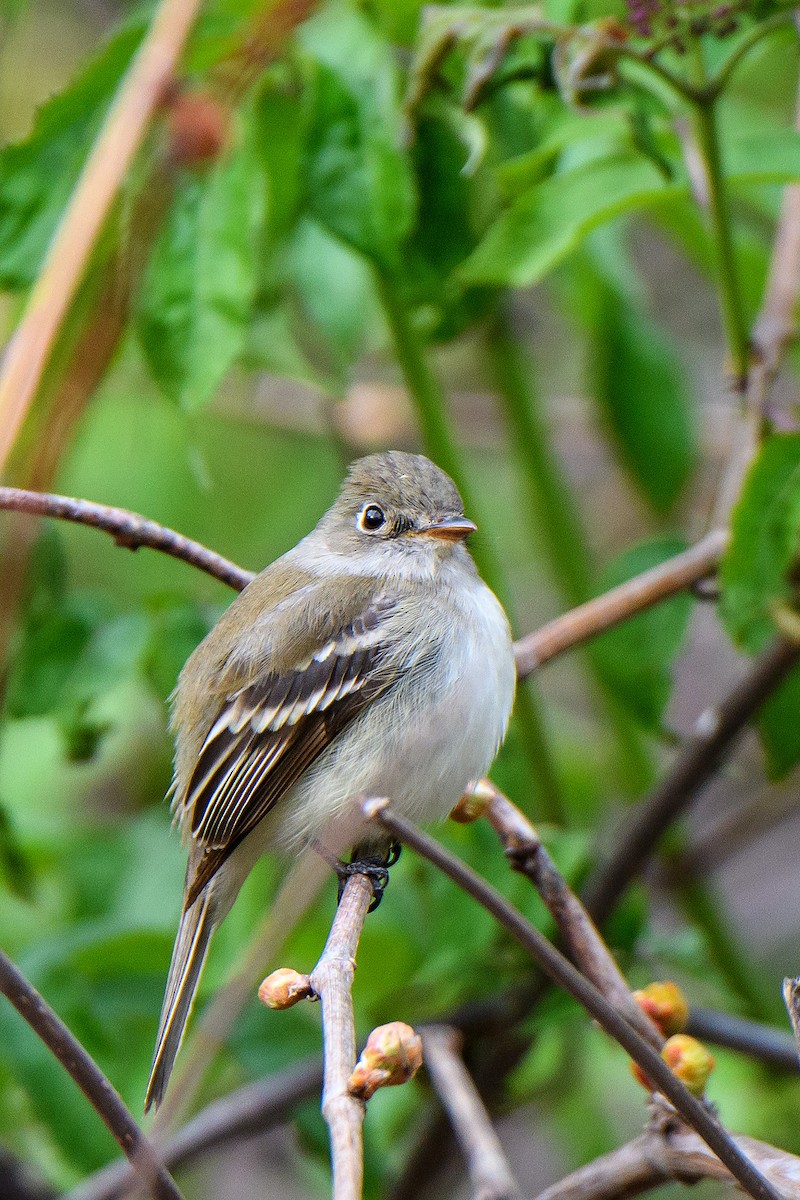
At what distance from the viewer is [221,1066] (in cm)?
302

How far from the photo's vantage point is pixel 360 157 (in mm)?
2629

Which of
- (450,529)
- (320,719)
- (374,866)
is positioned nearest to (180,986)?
(374,866)

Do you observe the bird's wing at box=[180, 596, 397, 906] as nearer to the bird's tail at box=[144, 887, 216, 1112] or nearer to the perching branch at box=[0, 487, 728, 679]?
the bird's tail at box=[144, 887, 216, 1112]

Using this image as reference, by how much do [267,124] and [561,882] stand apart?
1.67 m

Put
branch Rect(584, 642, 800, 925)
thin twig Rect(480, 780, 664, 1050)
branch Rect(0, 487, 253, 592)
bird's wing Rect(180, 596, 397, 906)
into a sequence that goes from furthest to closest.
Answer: branch Rect(584, 642, 800, 925)
bird's wing Rect(180, 596, 397, 906)
branch Rect(0, 487, 253, 592)
thin twig Rect(480, 780, 664, 1050)

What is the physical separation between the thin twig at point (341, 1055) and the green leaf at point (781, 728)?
3.83 feet

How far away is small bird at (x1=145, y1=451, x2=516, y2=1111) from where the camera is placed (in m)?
2.59

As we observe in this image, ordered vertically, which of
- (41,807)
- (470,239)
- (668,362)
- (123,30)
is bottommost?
(41,807)

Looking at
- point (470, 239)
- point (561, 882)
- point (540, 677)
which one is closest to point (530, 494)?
point (470, 239)

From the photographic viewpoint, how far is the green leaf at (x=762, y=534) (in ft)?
7.99

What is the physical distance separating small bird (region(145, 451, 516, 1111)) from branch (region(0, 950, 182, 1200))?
1154mm

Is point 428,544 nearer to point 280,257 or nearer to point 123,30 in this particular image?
point 280,257

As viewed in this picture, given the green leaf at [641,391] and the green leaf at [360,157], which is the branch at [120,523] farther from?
the green leaf at [641,391]

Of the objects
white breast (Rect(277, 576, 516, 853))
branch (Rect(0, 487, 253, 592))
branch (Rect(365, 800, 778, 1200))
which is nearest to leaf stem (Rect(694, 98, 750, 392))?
white breast (Rect(277, 576, 516, 853))
